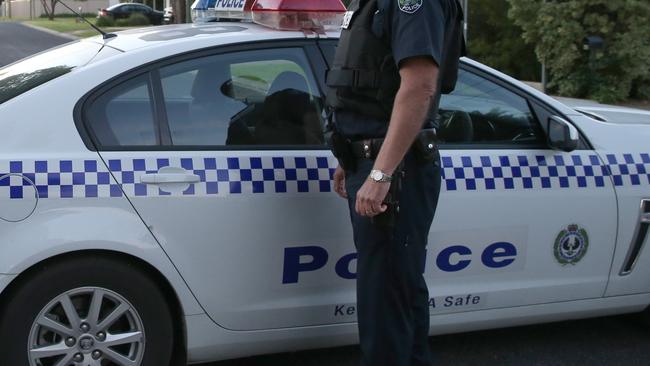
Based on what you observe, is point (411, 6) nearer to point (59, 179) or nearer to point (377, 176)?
point (377, 176)

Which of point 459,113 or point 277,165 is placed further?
point 459,113

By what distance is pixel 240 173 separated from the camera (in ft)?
9.37

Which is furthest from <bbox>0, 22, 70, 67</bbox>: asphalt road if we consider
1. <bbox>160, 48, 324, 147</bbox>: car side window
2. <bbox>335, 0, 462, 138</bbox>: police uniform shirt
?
<bbox>335, 0, 462, 138</bbox>: police uniform shirt

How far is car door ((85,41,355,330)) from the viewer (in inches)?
109

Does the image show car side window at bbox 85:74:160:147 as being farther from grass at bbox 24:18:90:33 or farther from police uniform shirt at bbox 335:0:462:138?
grass at bbox 24:18:90:33

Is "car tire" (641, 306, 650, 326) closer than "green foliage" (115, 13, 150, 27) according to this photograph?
Yes

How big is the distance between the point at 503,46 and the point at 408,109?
14774 millimetres

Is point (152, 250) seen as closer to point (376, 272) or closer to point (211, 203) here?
point (211, 203)

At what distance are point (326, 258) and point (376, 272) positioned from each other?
375 millimetres

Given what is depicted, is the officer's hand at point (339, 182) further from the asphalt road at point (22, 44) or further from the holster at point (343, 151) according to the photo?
the asphalt road at point (22, 44)

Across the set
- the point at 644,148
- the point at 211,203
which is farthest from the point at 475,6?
the point at 211,203

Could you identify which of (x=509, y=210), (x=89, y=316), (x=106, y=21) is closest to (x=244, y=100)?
(x=89, y=316)

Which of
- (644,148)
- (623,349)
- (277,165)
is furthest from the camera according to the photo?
(623,349)

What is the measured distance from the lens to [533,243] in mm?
3262
